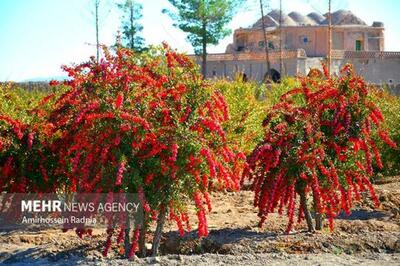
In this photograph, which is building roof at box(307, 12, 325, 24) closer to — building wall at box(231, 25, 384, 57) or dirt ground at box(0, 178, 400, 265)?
building wall at box(231, 25, 384, 57)

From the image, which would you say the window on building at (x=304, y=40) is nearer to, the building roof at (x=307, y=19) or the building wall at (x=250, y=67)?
the building roof at (x=307, y=19)

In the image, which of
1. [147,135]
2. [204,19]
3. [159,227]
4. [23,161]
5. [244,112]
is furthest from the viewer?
[204,19]

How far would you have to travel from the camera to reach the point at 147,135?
18.2ft

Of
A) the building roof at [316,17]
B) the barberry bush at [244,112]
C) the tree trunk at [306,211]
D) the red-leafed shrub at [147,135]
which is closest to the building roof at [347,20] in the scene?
the building roof at [316,17]

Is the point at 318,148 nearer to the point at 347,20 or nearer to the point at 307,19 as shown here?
the point at 347,20

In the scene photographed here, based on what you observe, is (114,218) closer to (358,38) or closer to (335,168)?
(335,168)

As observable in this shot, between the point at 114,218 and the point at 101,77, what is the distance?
4.24ft

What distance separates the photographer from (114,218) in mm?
5941

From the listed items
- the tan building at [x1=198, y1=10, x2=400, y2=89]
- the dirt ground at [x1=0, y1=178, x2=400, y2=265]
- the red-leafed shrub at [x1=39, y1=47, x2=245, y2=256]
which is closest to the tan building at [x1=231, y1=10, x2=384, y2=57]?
the tan building at [x1=198, y1=10, x2=400, y2=89]

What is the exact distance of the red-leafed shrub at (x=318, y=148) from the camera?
662 centimetres

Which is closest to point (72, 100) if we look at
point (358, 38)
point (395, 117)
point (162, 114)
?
point (162, 114)

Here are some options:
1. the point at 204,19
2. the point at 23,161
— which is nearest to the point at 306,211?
the point at 23,161

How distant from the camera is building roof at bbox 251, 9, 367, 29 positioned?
51.2 meters

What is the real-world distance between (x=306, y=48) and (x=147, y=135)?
4476 cm
